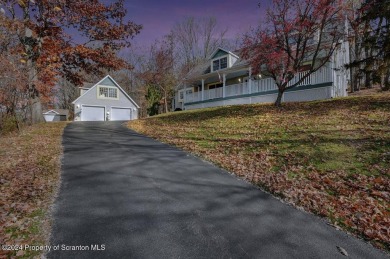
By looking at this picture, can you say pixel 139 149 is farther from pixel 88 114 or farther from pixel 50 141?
pixel 88 114

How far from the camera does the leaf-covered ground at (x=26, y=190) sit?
3.52 meters

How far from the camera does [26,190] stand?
5.08 metres

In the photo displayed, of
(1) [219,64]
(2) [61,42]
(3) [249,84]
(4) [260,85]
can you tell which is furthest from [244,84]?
(2) [61,42]

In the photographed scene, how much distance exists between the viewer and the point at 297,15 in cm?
1312

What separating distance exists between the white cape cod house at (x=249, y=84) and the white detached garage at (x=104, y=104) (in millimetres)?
7574

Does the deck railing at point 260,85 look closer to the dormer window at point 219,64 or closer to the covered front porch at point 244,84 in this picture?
the covered front porch at point 244,84

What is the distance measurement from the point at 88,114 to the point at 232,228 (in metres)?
29.5

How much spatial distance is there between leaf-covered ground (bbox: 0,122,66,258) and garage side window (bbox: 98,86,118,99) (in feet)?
73.3

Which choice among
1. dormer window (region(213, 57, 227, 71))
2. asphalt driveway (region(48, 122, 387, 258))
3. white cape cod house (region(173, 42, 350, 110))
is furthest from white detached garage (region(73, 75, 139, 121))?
asphalt driveway (region(48, 122, 387, 258))

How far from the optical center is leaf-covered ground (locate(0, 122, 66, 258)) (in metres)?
3.52

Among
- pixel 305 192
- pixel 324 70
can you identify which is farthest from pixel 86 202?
pixel 324 70

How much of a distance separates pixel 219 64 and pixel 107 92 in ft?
47.1

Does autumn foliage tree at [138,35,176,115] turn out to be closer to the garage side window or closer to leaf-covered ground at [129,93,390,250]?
the garage side window

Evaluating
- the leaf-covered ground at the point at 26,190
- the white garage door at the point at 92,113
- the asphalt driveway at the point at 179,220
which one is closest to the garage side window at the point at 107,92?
the white garage door at the point at 92,113
